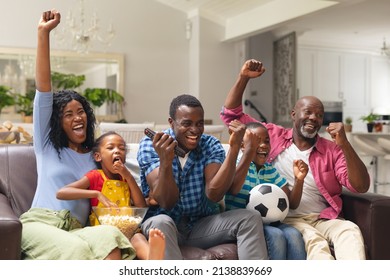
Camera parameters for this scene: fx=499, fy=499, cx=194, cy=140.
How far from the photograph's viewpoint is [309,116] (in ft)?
7.47

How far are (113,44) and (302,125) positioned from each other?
5.60 meters

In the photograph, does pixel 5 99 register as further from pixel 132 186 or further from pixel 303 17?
pixel 132 186

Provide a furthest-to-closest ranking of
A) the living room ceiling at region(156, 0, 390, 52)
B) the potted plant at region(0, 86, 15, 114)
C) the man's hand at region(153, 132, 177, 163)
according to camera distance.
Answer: the potted plant at region(0, 86, 15, 114) < the living room ceiling at region(156, 0, 390, 52) < the man's hand at region(153, 132, 177, 163)

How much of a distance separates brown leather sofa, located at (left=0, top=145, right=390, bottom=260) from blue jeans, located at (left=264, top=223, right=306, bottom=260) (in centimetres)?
16

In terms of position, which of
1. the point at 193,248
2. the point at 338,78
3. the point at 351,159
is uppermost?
the point at 338,78

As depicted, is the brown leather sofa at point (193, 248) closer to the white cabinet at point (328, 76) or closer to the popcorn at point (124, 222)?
the popcorn at point (124, 222)

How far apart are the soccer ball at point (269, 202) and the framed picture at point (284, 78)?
5.78m

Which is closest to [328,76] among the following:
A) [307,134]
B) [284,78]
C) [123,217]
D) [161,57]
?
[284,78]

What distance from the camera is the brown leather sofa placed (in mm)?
1912

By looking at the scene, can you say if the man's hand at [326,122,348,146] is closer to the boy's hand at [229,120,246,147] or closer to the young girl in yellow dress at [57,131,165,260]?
the boy's hand at [229,120,246,147]

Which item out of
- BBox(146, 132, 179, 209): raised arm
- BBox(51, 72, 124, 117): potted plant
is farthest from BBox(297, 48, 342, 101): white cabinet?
BBox(146, 132, 179, 209): raised arm

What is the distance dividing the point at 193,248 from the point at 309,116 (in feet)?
2.68

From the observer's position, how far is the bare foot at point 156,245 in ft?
5.29

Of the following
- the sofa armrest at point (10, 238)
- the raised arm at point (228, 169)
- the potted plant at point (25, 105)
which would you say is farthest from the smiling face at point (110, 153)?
the potted plant at point (25, 105)
